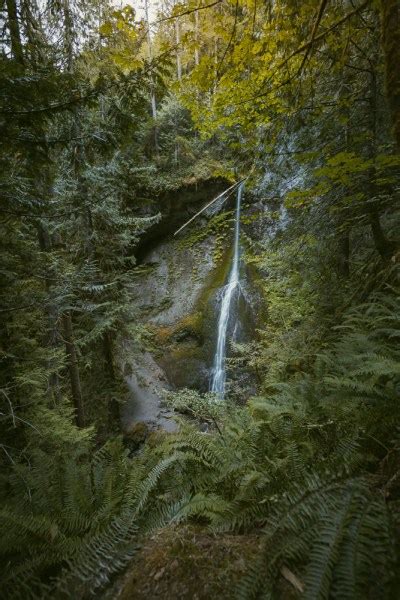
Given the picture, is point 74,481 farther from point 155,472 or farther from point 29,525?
point 155,472

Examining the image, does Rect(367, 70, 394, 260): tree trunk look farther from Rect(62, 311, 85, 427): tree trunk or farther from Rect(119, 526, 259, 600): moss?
Rect(62, 311, 85, 427): tree trunk

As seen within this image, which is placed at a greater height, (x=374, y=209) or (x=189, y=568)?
(x=374, y=209)

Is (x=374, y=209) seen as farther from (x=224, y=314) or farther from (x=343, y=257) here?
(x=224, y=314)

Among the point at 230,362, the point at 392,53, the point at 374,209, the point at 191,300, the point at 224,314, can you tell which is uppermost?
the point at 392,53

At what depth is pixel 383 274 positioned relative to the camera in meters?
4.28

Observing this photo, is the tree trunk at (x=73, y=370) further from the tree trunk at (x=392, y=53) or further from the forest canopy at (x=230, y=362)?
the tree trunk at (x=392, y=53)

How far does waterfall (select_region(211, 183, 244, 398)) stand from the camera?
10.8 metres

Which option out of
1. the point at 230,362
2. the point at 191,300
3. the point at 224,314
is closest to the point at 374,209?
the point at 230,362

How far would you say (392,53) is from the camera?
119 inches

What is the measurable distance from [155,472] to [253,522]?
0.86 m

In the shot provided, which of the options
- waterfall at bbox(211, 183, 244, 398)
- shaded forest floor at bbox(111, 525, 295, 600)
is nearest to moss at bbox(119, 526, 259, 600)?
shaded forest floor at bbox(111, 525, 295, 600)

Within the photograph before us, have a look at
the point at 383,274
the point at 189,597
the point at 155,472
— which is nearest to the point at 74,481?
the point at 155,472

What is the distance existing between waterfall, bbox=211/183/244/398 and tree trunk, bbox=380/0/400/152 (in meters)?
7.01

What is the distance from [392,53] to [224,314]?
9.65 m
